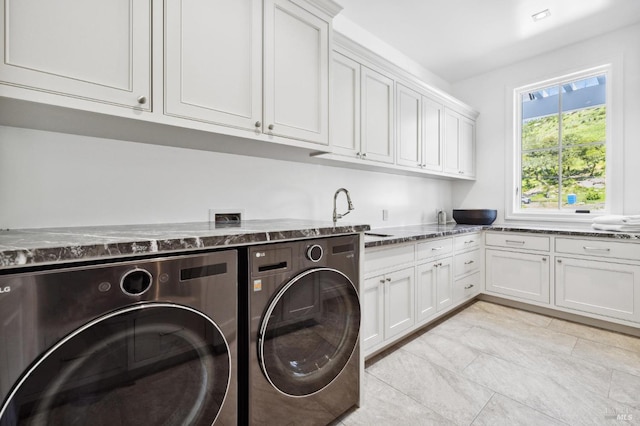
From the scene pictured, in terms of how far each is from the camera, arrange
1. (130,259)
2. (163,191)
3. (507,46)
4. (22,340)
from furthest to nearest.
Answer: (507,46), (163,191), (130,259), (22,340)

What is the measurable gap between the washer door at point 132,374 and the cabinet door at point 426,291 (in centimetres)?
168

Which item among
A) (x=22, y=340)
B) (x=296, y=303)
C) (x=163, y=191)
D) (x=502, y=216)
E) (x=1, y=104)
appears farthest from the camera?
(x=502, y=216)

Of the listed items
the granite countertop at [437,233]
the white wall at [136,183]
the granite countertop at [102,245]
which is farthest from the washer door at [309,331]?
the white wall at [136,183]

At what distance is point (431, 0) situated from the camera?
7.72 feet

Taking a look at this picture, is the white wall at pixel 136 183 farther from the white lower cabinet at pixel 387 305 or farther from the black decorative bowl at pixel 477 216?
the black decorative bowl at pixel 477 216

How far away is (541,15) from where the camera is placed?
2549mm

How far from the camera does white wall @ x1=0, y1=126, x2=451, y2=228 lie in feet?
4.12

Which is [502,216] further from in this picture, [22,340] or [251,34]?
[22,340]

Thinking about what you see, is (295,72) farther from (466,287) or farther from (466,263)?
(466,287)

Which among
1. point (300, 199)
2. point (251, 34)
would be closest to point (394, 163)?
point (300, 199)

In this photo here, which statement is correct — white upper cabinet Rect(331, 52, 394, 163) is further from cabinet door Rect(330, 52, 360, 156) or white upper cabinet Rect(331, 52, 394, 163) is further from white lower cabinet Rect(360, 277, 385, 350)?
white lower cabinet Rect(360, 277, 385, 350)

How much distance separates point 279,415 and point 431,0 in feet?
9.73

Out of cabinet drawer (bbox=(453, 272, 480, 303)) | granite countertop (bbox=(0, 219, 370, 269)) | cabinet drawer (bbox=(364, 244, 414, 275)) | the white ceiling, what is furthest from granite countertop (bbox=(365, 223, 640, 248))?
the white ceiling

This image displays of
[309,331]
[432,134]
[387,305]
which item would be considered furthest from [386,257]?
[432,134]
